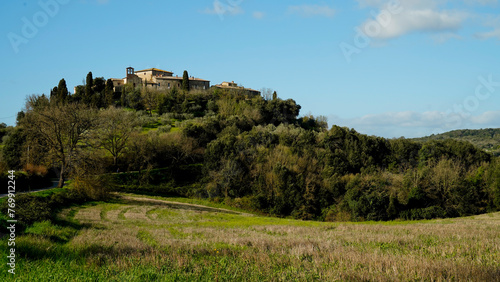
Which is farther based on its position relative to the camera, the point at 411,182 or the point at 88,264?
the point at 411,182

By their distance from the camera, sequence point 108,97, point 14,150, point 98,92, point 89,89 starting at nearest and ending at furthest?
point 14,150 → point 108,97 → point 89,89 → point 98,92

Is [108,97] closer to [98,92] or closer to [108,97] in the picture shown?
[108,97]

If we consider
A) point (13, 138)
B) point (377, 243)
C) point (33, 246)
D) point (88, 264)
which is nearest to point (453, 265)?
point (377, 243)

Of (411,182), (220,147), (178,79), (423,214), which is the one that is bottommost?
(423,214)

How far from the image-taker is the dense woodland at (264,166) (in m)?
49.5

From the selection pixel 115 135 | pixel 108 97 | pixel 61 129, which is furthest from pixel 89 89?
pixel 61 129

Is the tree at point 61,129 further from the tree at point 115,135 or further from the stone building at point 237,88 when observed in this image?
the stone building at point 237,88

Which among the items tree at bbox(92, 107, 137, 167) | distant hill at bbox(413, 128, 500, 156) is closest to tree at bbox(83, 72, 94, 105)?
tree at bbox(92, 107, 137, 167)

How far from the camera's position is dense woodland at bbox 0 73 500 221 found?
49.5m

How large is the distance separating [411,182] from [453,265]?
52.6 m

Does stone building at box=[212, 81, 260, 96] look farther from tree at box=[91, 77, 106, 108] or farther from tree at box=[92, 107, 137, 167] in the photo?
tree at box=[92, 107, 137, 167]

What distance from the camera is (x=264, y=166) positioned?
211 feet

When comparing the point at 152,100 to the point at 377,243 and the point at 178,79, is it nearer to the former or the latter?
the point at 178,79

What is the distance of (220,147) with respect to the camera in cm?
6831
